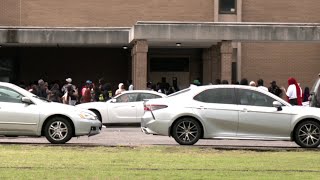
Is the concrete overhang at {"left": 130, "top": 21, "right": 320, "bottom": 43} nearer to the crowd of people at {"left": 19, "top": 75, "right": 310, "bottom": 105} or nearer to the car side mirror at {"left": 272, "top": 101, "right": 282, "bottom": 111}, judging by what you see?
the crowd of people at {"left": 19, "top": 75, "right": 310, "bottom": 105}

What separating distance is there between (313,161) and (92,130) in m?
6.27

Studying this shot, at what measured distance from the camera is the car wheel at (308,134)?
1689cm

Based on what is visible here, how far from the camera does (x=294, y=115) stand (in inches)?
667

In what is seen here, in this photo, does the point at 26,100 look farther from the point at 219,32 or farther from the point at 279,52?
the point at 279,52

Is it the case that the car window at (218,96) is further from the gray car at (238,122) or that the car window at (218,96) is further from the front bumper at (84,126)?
the front bumper at (84,126)

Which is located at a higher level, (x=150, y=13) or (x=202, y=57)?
(x=150, y=13)

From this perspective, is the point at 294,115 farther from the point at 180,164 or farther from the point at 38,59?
the point at 38,59

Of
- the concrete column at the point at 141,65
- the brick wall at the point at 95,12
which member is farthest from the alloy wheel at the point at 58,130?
the brick wall at the point at 95,12

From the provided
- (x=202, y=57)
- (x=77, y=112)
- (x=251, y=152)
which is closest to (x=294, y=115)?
(x=251, y=152)

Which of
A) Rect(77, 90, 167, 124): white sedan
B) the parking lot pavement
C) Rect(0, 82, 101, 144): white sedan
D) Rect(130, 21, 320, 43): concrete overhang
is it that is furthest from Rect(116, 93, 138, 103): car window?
Rect(0, 82, 101, 144): white sedan

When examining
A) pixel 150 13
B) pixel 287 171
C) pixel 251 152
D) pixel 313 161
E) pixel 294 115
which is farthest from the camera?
pixel 150 13

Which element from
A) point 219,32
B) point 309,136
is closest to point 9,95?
point 309,136

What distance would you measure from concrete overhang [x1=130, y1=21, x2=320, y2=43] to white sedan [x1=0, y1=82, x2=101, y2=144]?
12.9 metres

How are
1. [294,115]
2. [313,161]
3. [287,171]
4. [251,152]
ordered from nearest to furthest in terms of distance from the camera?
1. [287,171]
2. [313,161]
3. [251,152]
4. [294,115]
